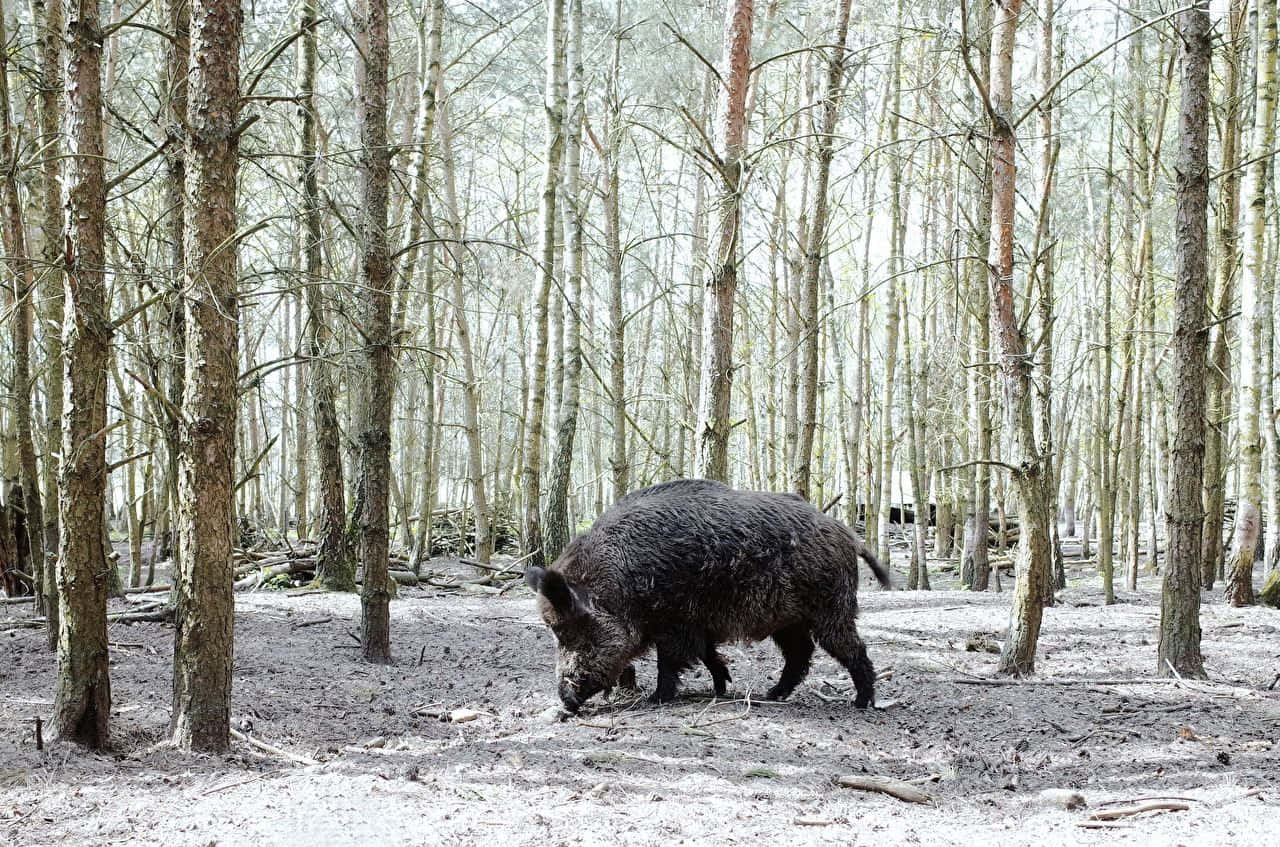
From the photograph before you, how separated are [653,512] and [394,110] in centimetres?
1255

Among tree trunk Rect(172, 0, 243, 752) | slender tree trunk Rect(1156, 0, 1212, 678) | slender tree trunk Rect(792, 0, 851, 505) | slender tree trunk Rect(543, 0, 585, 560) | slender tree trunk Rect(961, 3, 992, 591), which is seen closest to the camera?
tree trunk Rect(172, 0, 243, 752)

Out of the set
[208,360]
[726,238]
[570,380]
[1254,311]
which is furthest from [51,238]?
[1254,311]

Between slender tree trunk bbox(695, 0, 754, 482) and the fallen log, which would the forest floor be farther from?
the fallen log

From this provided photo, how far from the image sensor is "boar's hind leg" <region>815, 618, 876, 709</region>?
21.7 ft

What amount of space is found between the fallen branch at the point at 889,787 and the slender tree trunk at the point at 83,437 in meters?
3.70

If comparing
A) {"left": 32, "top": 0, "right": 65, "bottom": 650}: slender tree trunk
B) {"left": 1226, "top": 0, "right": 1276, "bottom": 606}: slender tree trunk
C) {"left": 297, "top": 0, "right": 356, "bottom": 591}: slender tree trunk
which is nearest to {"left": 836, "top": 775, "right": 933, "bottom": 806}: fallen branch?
{"left": 32, "top": 0, "right": 65, "bottom": 650}: slender tree trunk

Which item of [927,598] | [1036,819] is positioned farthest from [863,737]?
[927,598]

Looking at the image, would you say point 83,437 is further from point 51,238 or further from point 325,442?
point 325,442

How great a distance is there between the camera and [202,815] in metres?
4.14

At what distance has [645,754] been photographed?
5359mm

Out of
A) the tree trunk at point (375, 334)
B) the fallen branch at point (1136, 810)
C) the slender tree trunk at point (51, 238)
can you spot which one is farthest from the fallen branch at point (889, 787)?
the slender tree trunk at point (51, 238)

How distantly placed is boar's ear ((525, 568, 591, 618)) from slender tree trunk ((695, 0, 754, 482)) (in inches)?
61.2

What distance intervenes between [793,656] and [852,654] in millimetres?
518

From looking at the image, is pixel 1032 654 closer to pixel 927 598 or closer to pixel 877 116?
pixel 927 598
